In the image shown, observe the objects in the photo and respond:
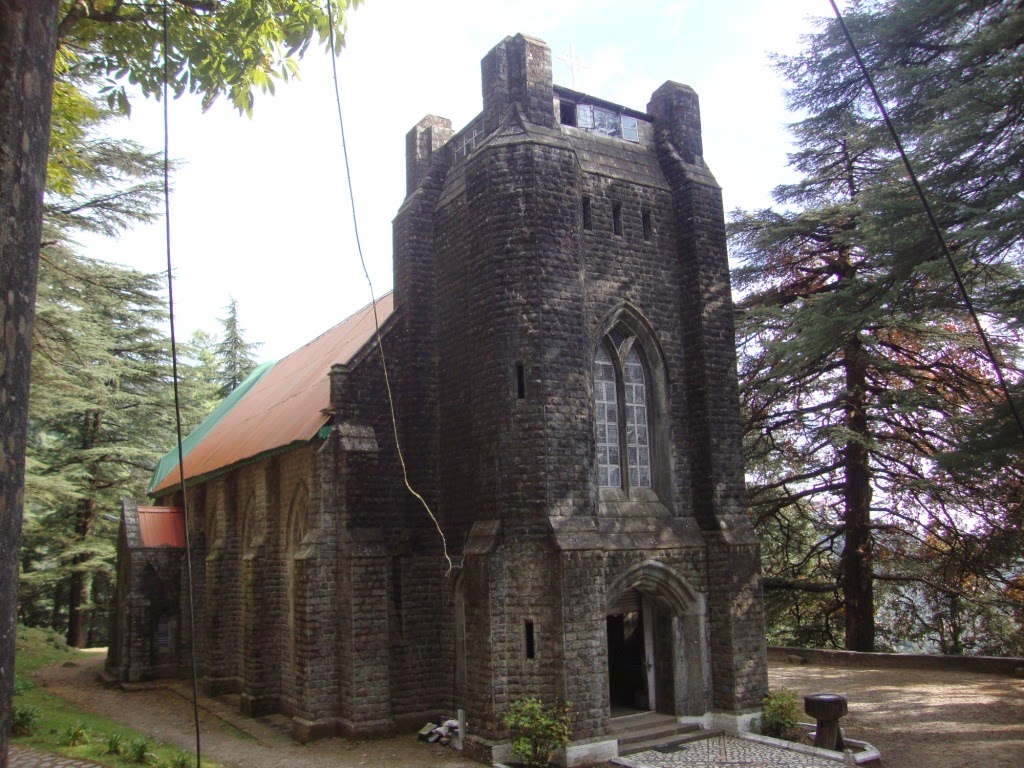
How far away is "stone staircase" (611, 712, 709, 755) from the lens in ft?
40.2

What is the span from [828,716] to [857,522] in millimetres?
9696

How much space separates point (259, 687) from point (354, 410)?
20.0 ft

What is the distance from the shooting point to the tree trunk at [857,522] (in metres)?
20.1

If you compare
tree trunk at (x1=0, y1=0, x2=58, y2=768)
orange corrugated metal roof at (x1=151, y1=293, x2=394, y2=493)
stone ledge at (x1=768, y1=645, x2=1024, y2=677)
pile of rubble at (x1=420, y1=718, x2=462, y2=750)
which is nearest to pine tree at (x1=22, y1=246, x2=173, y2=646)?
orange corrugated metal roof at (x1=151, y1=293, x2=394, y2=493)

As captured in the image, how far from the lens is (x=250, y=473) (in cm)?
1827

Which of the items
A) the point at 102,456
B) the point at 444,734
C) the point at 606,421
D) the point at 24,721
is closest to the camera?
the point at 24,721

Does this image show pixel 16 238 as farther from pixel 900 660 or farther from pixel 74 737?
pixel 900 660

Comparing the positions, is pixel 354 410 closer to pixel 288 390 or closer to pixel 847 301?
pixel 288 390

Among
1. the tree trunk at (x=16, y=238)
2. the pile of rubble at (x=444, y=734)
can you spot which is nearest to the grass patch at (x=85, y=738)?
the pile of rubble at (x=444, y=734)

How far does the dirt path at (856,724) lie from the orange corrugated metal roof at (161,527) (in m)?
3.84

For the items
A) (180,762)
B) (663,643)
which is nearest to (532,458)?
(663,643)

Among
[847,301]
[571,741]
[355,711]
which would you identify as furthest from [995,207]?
[355,711]

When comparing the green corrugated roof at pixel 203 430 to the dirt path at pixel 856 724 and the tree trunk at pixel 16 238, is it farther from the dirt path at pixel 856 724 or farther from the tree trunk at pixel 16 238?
the tree trunk at pixel 16 238

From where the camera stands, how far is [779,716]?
510 inches
